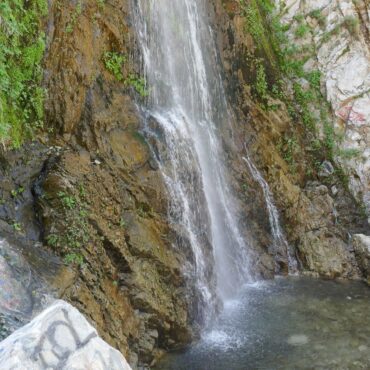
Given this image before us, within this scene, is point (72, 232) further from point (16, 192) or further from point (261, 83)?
point (261, 83)

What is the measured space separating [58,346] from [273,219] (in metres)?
7.96

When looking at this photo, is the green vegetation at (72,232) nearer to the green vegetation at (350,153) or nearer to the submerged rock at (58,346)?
the submerged rock at (58,346)

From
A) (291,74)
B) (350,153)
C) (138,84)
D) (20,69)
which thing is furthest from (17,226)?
(291,74)

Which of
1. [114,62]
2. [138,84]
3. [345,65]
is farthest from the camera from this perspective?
[345,65]

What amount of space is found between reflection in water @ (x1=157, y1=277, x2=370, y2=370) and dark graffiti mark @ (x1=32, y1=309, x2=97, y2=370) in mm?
3402

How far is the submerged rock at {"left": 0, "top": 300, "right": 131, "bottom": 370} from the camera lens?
3.01 meters

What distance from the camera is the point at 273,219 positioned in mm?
10492

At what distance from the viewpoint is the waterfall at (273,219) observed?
1034 centimetres

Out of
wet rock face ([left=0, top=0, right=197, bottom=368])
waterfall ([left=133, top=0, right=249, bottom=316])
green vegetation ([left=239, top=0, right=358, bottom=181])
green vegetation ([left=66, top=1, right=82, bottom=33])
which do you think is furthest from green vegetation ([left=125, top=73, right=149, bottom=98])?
green vegetation ([left=239, top=0, right=358, bottom=181])

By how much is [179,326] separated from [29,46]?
4.71 meters

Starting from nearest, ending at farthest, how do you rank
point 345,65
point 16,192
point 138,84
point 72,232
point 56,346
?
point 56,346 → point 16,192 → point 72,232 → point 138,84 → point 345,65

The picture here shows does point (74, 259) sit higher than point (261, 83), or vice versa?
point (261, 83)

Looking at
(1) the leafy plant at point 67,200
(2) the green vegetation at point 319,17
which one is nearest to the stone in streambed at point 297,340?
(1) the leafy plant at point 67,200

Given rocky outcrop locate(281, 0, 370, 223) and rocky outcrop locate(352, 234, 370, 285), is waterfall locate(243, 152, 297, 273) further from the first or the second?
rocky outcrop locate(281, 0, 370, 223)
